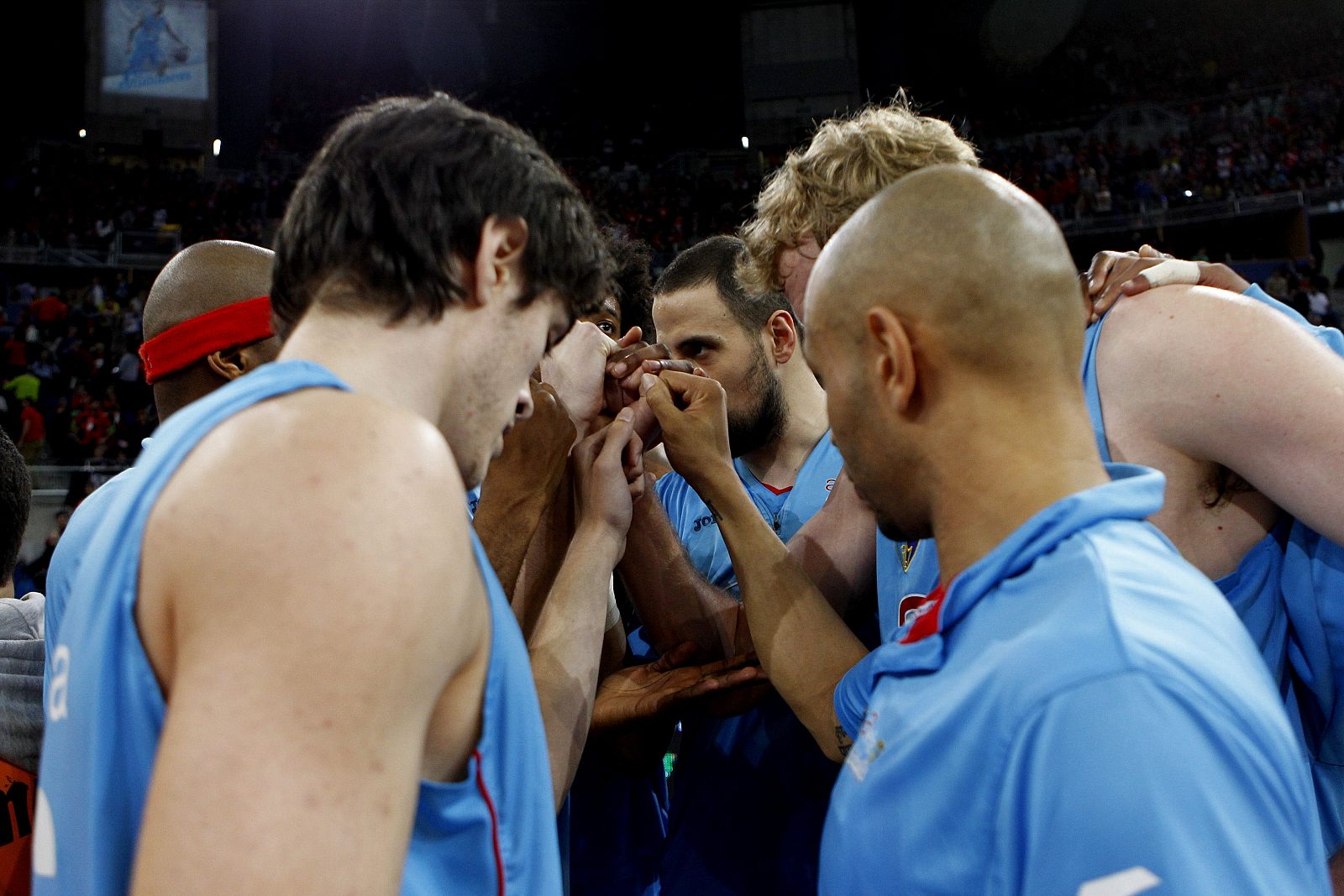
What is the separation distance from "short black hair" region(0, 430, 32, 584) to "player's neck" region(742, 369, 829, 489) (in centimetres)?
196

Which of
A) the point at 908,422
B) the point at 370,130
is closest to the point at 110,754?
the point at 370,130

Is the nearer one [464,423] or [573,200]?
[464,423]

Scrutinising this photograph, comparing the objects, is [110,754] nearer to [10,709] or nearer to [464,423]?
[464,423]

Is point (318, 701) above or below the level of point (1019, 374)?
below

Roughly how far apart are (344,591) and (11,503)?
2051 millimetres

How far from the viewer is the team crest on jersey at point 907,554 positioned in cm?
206

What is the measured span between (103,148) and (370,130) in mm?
27515

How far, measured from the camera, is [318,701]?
822 millimetres

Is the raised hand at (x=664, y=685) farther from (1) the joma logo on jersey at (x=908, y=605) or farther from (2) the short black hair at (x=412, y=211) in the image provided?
(2) the short black hair at (x=412, y=211)

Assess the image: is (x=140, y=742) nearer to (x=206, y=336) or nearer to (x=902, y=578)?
(x=206, y=336)

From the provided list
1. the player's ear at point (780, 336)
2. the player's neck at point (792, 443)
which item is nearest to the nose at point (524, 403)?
the player's neck at point (792, 443)

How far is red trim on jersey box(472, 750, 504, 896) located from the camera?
1.14 m

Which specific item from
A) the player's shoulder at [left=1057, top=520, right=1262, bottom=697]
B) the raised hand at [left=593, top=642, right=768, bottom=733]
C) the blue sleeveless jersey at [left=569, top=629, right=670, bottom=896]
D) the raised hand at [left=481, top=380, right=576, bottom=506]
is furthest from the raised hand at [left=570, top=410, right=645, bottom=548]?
the player's shoulder at [left=1057, top=520, right=1262, bottom=697]

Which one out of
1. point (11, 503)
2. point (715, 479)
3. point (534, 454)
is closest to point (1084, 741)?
point (715, 479)
